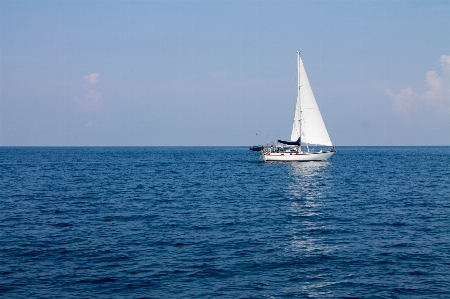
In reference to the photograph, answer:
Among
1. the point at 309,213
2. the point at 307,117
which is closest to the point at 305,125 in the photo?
the point at 307,117

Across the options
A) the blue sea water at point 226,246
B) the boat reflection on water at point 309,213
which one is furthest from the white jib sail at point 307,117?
the blue sea water at point 226,246

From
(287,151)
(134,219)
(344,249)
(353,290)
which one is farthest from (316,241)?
(287,151)

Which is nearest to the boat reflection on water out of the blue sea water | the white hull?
the blue sea water

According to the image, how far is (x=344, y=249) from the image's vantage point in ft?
80.1

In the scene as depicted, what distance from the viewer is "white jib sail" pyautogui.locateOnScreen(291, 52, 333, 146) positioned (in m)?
94.9

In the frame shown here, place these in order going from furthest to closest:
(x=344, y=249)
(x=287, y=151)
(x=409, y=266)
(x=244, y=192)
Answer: (x=287, y=151), (x=244, y=192), (x=344, y=249), (x=409, y=266)

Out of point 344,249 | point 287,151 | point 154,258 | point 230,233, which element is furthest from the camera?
point 287,151

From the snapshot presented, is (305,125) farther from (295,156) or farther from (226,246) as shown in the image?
(226,246)

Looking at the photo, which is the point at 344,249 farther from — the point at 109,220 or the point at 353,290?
the point at 109,220

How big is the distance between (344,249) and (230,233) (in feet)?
22.9

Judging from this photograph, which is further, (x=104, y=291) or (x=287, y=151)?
(x=287, y=151)

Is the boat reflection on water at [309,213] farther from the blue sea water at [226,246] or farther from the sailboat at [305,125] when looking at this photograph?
the sailboat at [305,125]

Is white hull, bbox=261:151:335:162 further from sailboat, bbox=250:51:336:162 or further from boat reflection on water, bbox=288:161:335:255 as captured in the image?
boat reflection on water, bbox=288:161:335:255

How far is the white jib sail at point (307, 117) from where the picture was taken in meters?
94.9
